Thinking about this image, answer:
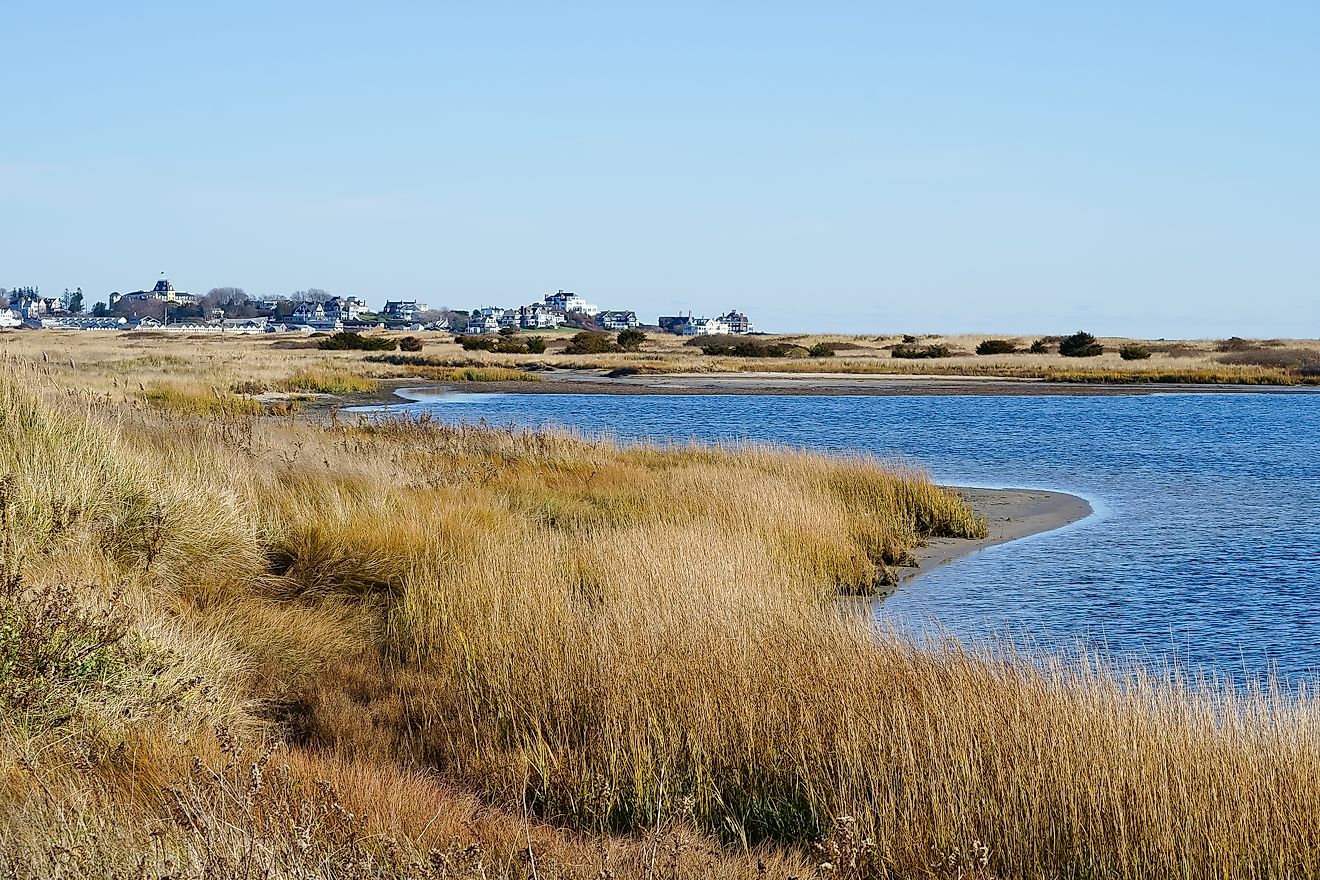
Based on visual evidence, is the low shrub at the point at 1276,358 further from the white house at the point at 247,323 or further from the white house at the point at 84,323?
the white house at the point at 84,323

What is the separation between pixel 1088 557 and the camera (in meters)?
15.4

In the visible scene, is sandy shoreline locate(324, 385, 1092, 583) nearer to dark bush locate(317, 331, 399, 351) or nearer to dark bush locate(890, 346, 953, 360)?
dark bush locate(890, 346, 953, 360)

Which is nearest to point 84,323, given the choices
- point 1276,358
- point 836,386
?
point 836,386

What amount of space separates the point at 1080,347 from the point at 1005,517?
69198 millimetres

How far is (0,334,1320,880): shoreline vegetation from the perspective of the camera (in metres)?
4.79

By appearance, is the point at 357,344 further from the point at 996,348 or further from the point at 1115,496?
the point at 1115,496

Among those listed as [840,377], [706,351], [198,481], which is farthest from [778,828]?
[706,351]

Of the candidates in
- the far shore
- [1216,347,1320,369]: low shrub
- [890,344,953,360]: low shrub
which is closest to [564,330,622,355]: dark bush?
[890,344,953,360]: low shrub

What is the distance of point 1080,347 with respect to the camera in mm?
83562

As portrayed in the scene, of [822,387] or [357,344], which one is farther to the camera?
[357,344]

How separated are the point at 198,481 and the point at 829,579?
19.8 ft

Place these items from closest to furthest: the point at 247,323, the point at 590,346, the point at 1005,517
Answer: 1. the point at 1005,517
2. the point at 590,346
3. the point at 247,323

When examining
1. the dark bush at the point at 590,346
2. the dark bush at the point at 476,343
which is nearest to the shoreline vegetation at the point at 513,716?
the dark bush at the point at 590,346

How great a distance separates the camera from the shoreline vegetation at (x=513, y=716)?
15.7ft
